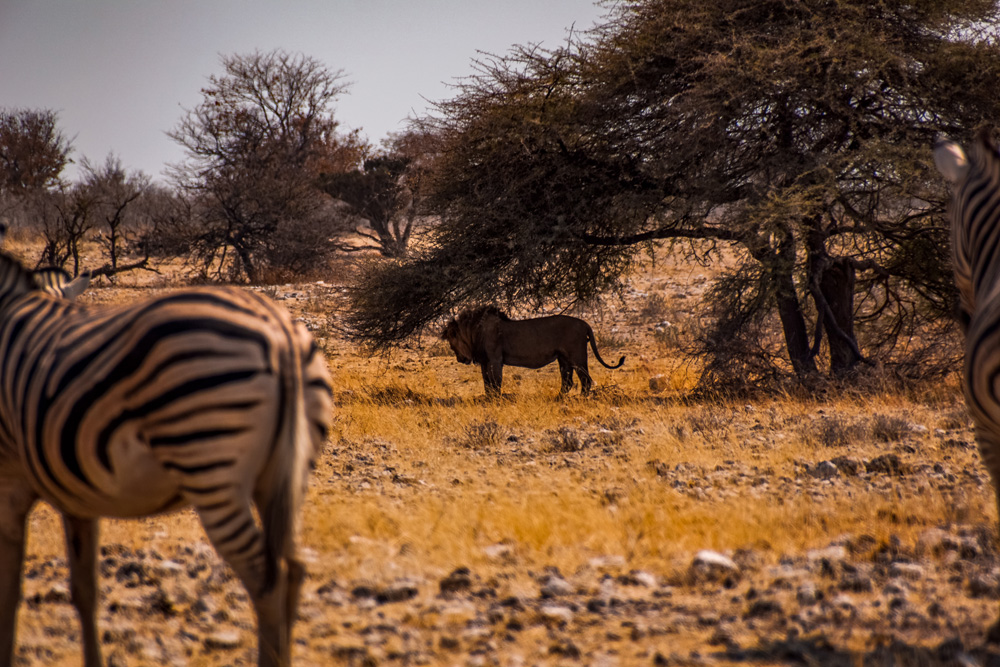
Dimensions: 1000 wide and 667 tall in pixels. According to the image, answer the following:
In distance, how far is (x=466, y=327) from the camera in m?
11.5

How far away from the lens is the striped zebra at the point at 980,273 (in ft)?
10.3

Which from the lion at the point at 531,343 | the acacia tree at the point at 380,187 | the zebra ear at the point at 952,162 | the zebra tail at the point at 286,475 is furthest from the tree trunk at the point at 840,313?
the acacia tree at the point at 380,187

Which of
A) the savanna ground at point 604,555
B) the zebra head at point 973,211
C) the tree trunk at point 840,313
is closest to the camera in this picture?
the savanna ground at point 604,555

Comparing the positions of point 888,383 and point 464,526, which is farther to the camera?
point 888,383

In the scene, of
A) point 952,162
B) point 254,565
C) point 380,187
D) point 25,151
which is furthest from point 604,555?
point 25,151

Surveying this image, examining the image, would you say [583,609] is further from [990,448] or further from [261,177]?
[261,177]

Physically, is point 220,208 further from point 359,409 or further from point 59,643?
point 59,643

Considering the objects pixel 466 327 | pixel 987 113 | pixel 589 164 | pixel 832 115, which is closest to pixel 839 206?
pixel 832 115

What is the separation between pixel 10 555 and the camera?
10.6 ft

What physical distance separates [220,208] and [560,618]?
24532 millimetres

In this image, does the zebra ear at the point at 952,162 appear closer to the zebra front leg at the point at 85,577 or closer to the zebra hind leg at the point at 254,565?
the zebra hind leg at the point at 254,565

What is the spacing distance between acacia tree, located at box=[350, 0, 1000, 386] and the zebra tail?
24.3 feet

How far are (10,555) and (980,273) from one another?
14.4 ft

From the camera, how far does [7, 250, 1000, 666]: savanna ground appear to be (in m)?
3.41
